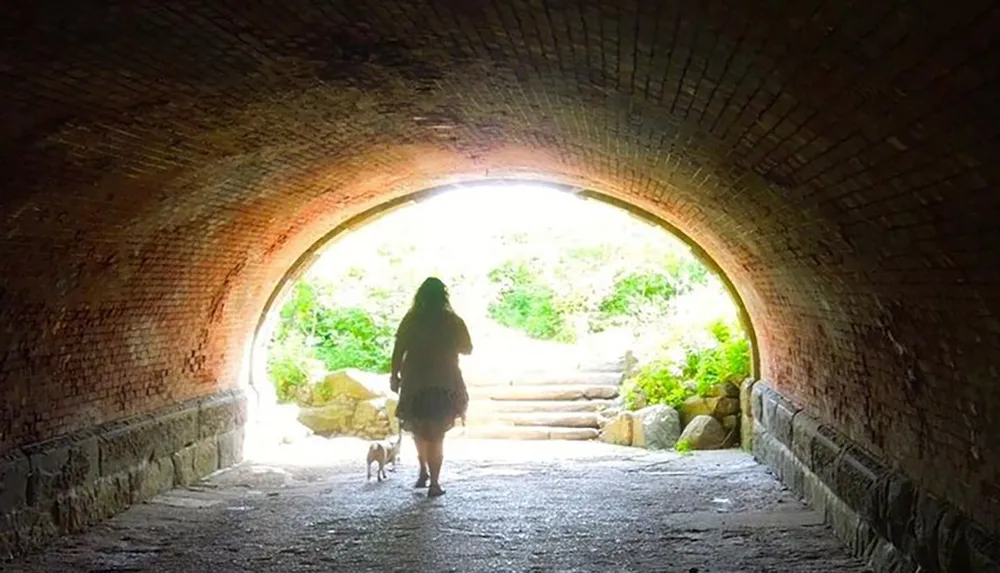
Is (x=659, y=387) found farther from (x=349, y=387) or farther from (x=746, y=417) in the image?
(x=349, y=387)

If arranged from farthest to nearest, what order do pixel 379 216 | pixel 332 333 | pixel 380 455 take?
1. pixel 332 333
2. pixel 379 216
3. pixel 380 455

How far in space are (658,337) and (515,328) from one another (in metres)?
5.54

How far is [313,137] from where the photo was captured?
8398 mm

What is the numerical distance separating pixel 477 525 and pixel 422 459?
1945 mm

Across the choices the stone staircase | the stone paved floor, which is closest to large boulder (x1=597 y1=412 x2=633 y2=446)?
the stone staircase

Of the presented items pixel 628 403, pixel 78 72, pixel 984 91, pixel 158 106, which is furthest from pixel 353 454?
pixel 984 91

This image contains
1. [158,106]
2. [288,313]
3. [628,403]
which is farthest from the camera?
[288,313]

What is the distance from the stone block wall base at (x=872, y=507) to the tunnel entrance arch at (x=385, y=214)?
2.44 metres

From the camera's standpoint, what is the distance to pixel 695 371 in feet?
51.3

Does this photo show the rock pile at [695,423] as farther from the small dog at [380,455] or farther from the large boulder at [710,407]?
the small dog at [380,455]

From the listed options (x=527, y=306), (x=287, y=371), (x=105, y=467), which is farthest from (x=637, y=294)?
(x=105, y=467)

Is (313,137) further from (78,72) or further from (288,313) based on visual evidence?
(288,313)

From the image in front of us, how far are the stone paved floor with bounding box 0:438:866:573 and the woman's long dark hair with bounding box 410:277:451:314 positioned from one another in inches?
69.6

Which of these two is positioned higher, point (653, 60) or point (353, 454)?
point (653, 60)
